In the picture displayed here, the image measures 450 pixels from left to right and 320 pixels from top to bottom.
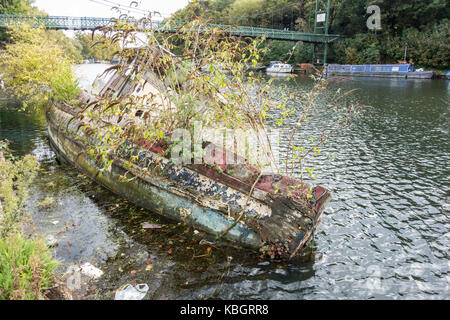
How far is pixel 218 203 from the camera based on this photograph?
21.2ft

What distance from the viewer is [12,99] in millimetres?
25906

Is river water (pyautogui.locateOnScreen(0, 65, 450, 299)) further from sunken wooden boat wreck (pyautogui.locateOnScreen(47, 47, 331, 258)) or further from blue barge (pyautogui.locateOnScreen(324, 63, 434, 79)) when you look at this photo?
blue barge (pyautogui.locateOnScreen(324, 63, 434, 79))

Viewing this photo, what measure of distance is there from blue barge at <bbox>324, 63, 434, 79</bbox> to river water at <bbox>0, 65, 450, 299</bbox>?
3238cm

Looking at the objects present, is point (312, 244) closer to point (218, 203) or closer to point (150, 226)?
point (218, 203)

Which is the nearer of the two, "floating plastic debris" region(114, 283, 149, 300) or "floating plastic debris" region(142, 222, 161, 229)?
"floating plastic debris" region(114, 283, 149, 300)

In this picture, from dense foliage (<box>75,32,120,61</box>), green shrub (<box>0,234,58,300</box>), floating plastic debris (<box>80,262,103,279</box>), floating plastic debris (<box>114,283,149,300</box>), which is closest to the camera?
→ green shrub (<box>0,234,58,300</box>)

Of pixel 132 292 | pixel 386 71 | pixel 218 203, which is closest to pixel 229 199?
pixel 218 203

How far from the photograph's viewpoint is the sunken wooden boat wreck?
19.5 ft

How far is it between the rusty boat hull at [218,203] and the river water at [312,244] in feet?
1.10

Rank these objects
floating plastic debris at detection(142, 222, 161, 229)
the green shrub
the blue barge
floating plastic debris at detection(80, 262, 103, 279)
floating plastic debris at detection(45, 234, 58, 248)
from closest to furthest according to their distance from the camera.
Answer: the green shrub, floating plastic debris at detection(80, 262, 103, 279), floating plastic debris at detection(45, 234, 58, 248), floating plastic debris at detection(142, 222, 161, 229), the blue barge

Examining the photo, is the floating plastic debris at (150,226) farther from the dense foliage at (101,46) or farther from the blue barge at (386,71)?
the blue barge at (386,71)

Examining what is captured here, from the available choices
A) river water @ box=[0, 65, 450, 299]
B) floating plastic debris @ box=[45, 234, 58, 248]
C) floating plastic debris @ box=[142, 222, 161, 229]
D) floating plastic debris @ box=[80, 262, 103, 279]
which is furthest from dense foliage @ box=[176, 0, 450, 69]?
floating plastic debris @ box=[80, 262, 103, 279]

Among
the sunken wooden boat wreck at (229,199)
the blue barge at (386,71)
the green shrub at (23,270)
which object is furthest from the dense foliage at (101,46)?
the blue barge at (386,71)
